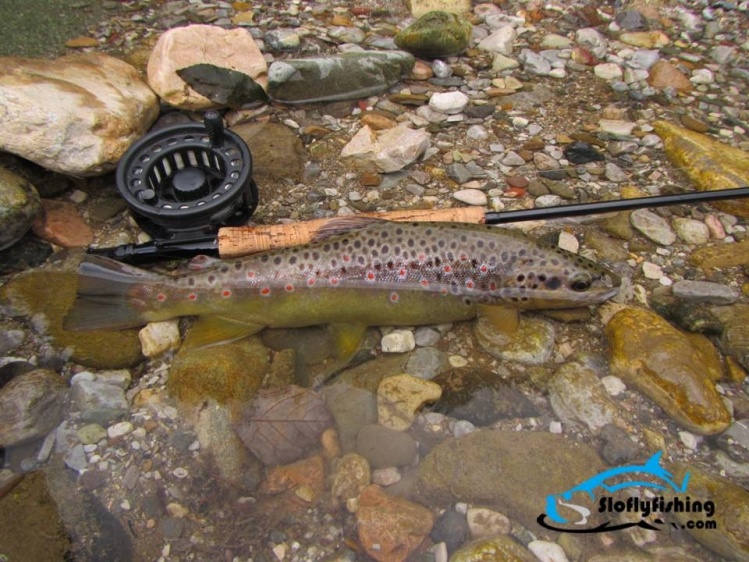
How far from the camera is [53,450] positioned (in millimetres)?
2967

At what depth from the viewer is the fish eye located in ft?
11.4

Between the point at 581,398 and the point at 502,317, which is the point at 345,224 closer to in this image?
the point at 502,317

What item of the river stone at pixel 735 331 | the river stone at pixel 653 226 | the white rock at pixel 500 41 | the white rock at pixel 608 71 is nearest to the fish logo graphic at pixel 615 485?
the river stone at pixel 735 331

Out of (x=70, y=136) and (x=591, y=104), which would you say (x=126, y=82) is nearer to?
(x=70, y=136)

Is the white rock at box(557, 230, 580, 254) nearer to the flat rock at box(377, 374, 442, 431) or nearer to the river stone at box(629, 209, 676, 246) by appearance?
the river stone at box(629, 209, 676, 246)

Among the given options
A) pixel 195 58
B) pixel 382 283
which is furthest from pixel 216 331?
pixel 195 58

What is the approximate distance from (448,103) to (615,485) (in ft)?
11.4

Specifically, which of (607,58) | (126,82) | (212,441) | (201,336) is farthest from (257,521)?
(607,58)

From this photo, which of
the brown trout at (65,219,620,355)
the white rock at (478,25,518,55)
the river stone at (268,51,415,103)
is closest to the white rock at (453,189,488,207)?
the brown trout at (65,219,620,355)

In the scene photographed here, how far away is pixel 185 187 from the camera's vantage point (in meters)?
3.64

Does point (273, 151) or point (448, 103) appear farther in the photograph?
point (448, 103)

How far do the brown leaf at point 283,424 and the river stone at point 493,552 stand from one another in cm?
93

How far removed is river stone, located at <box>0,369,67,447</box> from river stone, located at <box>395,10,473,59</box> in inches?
167

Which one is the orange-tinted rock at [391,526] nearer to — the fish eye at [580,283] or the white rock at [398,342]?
the white rock at [398,342]
